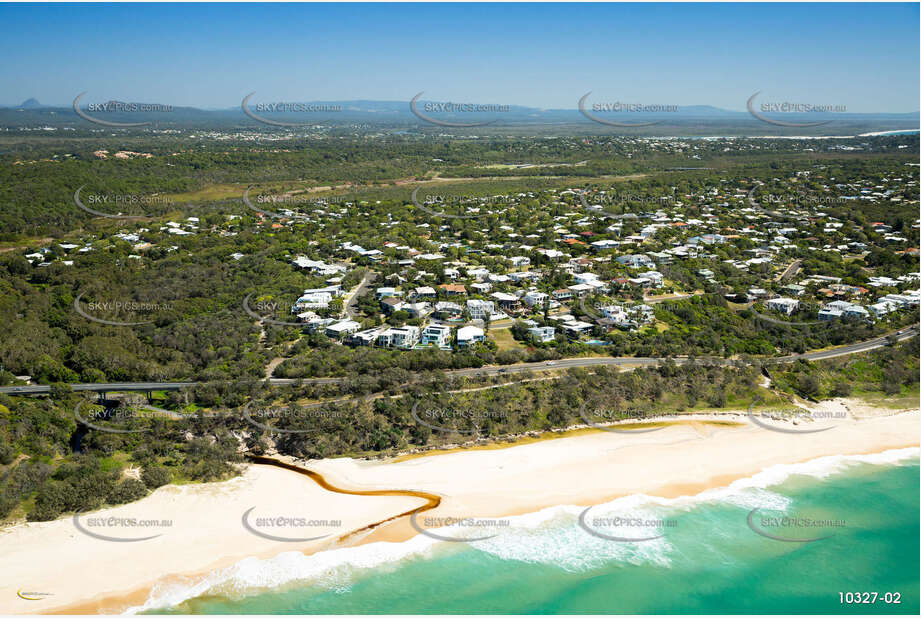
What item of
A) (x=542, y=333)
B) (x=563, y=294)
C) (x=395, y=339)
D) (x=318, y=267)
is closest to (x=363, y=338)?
(x=395, y=339)

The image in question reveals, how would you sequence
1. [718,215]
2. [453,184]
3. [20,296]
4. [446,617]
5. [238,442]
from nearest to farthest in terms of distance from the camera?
1. [446,617]
2. [238,442]
3. [20,296]
4. [718,215]
5. [453,184]

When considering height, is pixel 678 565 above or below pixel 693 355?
below

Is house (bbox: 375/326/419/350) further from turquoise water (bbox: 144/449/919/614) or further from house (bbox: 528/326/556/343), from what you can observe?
turquoise water (bbox: 144/449/919/614)

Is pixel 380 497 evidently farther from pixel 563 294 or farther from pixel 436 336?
pixel 563 294

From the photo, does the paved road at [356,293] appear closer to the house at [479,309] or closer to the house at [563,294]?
the house at [479,309]

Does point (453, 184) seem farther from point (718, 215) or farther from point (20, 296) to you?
point (20, 296)

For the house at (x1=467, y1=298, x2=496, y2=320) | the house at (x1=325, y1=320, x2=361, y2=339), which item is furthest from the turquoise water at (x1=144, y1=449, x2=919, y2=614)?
the house at (x1=467, y1=298, x2=496, y2=320)

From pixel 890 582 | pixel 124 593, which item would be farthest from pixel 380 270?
pixel 890 582
